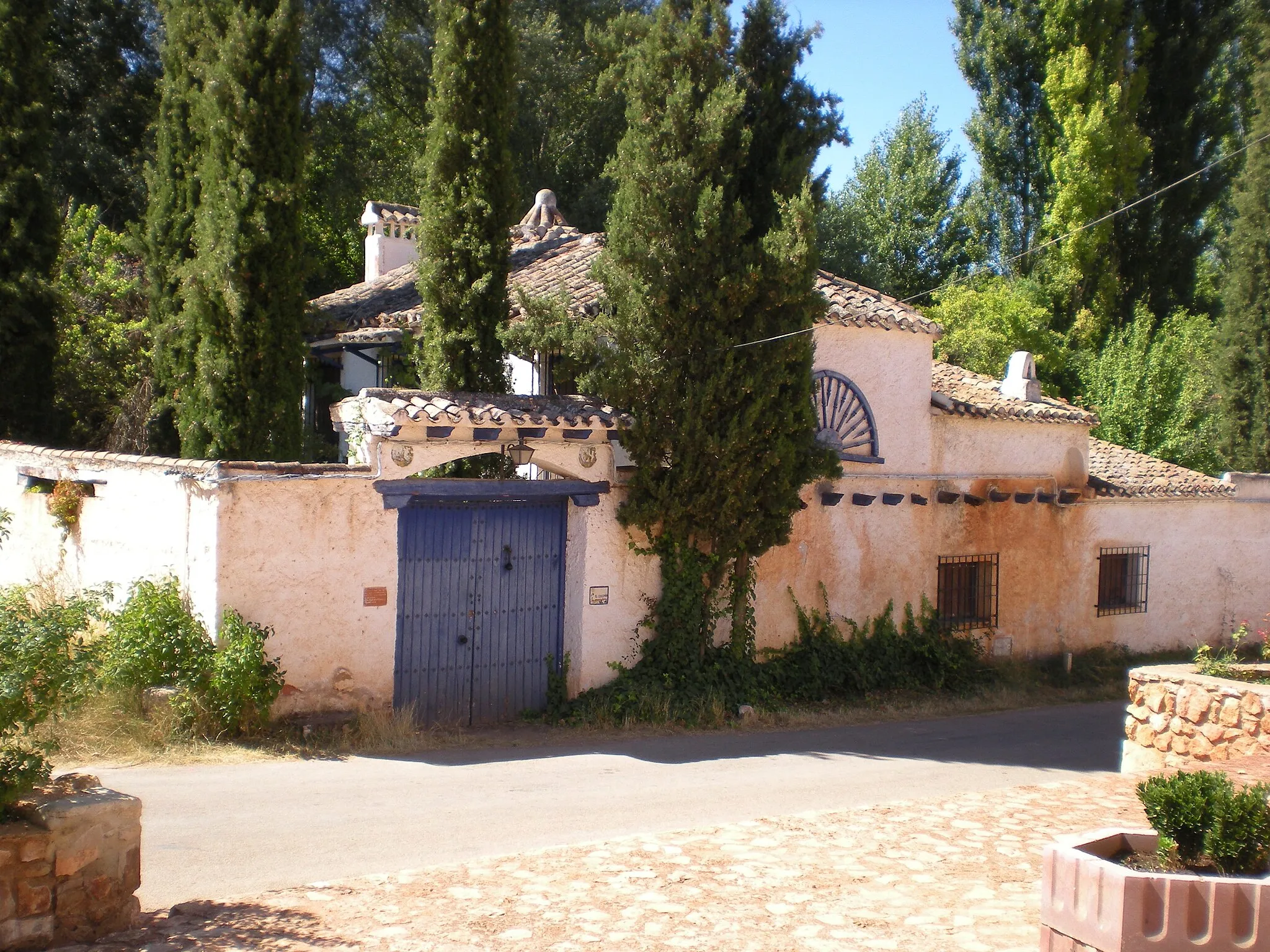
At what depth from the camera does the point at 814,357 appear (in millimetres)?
13516

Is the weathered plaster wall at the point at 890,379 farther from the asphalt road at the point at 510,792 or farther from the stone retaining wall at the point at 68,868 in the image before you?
the stone retaining wall at the point at 68,868

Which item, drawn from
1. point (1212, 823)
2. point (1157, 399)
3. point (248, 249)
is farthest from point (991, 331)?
point (1212, 823)

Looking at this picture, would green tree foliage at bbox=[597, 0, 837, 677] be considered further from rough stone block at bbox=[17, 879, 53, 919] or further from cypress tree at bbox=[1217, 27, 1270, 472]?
cypress tree at bbox=[1217, 27, 1270, 472]

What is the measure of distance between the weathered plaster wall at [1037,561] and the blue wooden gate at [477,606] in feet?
9.33

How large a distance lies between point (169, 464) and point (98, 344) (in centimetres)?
726

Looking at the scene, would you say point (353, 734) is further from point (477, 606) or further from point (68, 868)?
point (68, 868)

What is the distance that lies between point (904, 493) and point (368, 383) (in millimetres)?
8066

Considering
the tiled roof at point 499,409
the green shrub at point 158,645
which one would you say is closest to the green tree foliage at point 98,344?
the green shrub at point 158,645

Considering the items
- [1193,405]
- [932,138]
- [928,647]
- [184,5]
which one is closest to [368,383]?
[184,5]

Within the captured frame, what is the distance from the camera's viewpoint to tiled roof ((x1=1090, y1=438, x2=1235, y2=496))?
55.1 ft

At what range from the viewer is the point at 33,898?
525 cm

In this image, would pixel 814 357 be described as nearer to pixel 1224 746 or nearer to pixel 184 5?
pixel 1224 746

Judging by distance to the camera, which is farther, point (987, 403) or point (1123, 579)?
point (1123, 579)

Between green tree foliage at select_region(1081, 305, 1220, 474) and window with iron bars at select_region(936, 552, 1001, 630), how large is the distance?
8.48 m
